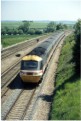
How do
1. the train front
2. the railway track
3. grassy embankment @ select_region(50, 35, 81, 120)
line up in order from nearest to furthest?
1. grassy embankment @ select_region(50, 35, 81, 120)
2. the railway track
3. the train front

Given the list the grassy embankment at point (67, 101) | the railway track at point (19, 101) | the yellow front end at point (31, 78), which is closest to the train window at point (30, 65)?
the yellow front end at point (31, 78)

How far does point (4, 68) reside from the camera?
1430 inches

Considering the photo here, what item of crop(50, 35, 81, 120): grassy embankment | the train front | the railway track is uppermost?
the train front

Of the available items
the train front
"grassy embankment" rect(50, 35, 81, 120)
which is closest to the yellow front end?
the train front

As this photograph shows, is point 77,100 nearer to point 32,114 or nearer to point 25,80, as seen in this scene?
point 32,114

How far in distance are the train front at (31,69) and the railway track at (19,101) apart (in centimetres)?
89

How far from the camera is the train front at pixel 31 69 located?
2500cm

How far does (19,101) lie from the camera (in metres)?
21.7

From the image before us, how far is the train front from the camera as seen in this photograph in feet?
82.0

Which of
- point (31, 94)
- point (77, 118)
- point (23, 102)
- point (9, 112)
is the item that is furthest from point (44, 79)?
point (77, 118)

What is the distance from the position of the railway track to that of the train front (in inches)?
34.9

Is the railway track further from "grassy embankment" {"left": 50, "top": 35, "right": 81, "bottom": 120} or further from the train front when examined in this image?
"grassy embankment" {"left": 50, "top": 35, "right": 81, "bottom": 120}

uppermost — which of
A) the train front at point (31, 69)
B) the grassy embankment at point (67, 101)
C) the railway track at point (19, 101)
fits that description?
the train front at point (31, 69)

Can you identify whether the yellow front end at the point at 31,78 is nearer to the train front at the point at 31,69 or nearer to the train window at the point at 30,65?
the train front at the point at 31,69
